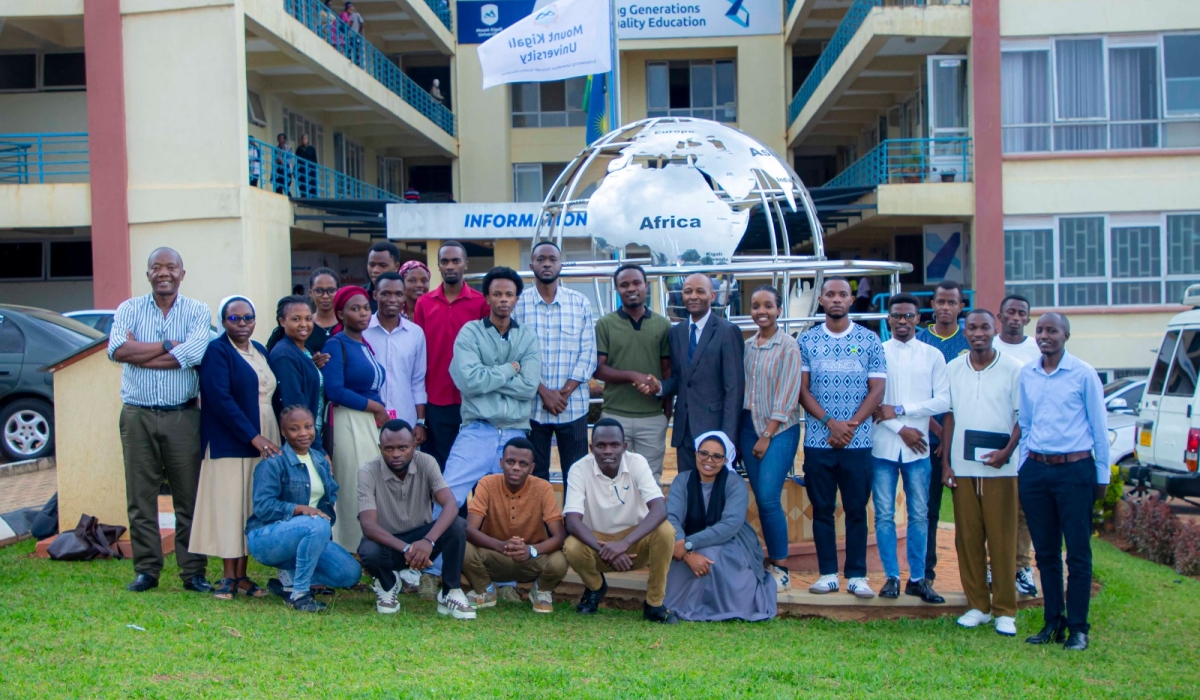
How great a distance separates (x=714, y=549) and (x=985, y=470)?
1685 millimetres

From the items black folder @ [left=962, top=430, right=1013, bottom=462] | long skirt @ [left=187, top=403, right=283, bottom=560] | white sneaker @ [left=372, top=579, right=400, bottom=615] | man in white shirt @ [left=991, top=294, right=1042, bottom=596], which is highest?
man in white shirt @ [left=991, top=294, right=1042, bottom=596]

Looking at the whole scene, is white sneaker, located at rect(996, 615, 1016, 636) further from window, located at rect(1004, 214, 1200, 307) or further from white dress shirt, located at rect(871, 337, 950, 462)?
window, located at rect(1004, 214, 1200, 307)

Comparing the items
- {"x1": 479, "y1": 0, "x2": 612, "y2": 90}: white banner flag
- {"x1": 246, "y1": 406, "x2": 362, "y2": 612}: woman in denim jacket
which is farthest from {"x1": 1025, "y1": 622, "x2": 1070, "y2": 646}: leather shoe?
{"x1": 479, "y1": 0, "x2": 612, "y2": 90}: white banner flag

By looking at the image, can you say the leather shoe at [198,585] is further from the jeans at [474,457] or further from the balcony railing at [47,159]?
the balcony railing at [47,159]

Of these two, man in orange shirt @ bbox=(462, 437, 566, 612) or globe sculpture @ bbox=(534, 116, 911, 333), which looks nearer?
man in orange shirt @ bbox=(462, 437, 566, 612)

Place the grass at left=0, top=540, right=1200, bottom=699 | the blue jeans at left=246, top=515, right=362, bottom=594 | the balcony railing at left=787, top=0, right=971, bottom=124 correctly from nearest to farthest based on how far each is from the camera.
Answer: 1. the grass at left=0, top=540, right=1200, bottom=699
2. the blue jeans at left=246, top=515, right=362, bottom=594
3. the balcony railing at left=787, top=0, right=971, bottom=124

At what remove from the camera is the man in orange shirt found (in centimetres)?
645

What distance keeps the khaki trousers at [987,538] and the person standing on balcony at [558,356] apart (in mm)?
2417

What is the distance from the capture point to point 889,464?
22.0 ft

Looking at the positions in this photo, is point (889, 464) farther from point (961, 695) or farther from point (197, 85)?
point (197, 85)

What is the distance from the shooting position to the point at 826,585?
22.1ft

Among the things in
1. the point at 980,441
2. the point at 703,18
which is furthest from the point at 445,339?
the point at 703,18

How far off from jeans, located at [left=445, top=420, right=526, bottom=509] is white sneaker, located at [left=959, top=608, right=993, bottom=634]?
2.91 metres

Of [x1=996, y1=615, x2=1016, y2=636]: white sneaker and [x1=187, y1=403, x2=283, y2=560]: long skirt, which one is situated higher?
[x1=187, y1=403, x2=283, y2=560]: long skirt
